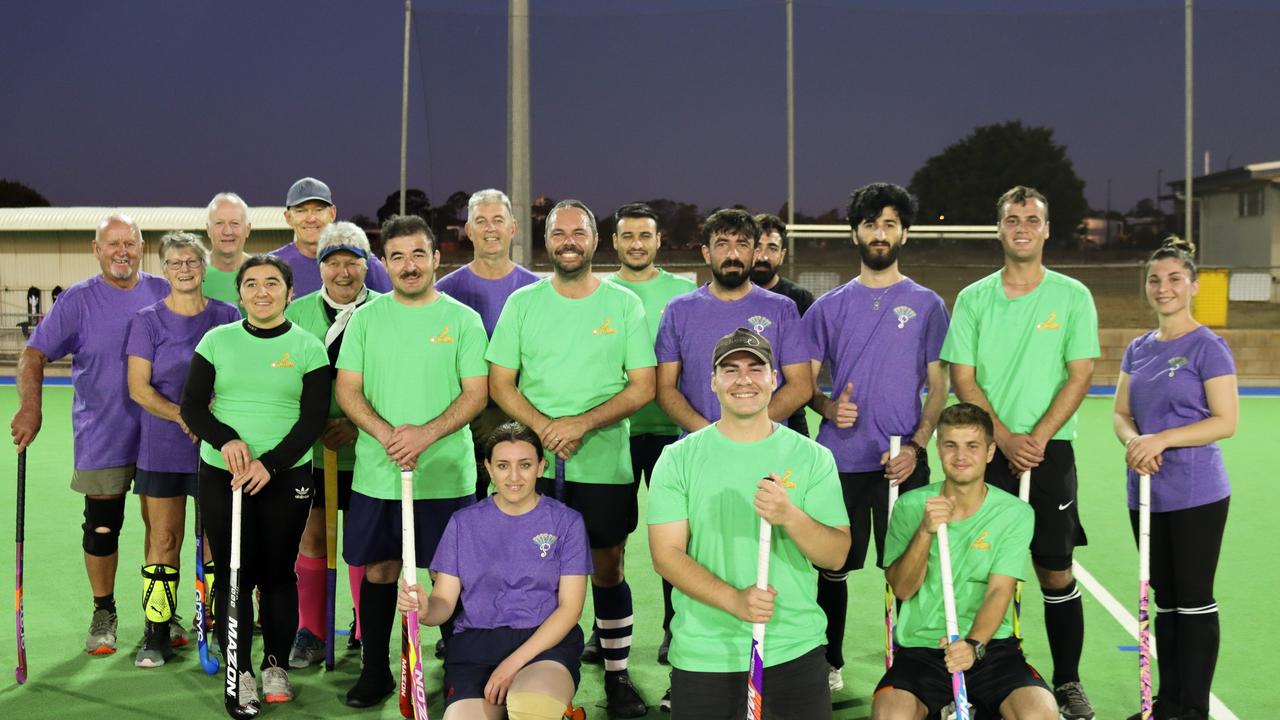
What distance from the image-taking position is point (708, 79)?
2025 cm

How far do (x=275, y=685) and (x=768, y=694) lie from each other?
2.35 meters

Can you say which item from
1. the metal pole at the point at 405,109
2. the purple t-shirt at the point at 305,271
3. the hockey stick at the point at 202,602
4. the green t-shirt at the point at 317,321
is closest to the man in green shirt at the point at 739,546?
the green t-shirt at the point at 317,321

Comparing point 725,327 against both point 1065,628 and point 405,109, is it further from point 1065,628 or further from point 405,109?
point 405,109

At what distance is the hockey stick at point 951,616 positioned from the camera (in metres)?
3.94

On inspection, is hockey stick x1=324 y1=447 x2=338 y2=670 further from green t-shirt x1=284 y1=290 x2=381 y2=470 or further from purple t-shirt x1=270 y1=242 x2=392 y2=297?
purple t-shirt x1=270 y1=242 x2=392 y2=297

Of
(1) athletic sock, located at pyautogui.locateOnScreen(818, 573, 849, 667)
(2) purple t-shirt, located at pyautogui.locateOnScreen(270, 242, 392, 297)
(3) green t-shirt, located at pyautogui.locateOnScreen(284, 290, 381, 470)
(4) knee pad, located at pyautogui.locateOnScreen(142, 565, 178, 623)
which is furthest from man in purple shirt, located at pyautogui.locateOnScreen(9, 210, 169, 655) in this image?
(1) athletic sock, located at pyautogui.locateOnScreen(818, 573, 849, 667)

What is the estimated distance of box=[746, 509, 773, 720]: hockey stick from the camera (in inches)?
150

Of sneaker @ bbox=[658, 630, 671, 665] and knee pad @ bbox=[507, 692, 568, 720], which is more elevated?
knee pad @ bbox=[507, 692, 568, 720]

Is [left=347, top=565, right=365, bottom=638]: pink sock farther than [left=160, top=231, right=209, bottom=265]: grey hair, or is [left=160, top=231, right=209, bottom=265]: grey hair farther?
[left=347, top=565, right=365, bottom=638]: pink sock

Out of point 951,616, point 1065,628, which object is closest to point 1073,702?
point 1065,628

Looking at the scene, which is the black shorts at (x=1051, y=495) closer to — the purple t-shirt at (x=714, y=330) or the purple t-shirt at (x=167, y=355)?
the purple t-shirt at (x=714, y=330)

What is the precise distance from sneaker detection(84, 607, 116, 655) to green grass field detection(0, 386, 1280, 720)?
2.4 inches

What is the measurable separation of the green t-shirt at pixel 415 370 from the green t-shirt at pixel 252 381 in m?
0.24

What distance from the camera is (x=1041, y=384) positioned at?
4.95m
